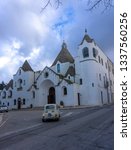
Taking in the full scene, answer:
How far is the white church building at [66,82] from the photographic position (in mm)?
63531

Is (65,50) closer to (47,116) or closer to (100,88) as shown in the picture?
(100,88)

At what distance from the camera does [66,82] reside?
63.7m

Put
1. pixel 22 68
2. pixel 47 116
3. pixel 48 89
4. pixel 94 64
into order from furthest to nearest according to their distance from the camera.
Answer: pixel 22 68 < pixel 48 89 < pixel 94 64 < pixel 47 116

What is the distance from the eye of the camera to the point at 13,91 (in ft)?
258

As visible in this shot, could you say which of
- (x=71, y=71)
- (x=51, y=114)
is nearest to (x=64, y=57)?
(x=71, y=71)

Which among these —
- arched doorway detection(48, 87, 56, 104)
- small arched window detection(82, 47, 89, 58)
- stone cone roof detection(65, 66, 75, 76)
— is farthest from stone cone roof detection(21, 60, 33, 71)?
small arched window detection(82, 47, 89, 58)

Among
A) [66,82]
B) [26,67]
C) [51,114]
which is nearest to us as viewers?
[51,114]

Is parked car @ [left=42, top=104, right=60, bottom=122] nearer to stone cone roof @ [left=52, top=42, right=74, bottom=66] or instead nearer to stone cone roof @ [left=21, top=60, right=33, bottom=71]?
stone cone roof @ [left=52, top=42, right=74, bottom=66]

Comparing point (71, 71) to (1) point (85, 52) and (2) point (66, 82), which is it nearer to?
(2) point (66, 82)

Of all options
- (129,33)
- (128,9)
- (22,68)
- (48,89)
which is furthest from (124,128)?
(22,68)

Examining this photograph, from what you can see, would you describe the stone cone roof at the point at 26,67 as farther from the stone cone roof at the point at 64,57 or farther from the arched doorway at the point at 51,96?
the arched doorway at the point at 51,96

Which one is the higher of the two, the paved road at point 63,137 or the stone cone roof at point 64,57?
the stone cone roof at point 64,57

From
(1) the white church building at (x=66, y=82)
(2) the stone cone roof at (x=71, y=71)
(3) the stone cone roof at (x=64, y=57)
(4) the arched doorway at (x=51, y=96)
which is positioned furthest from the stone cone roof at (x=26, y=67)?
(2) the stone cone roof at (x=71, y=71)

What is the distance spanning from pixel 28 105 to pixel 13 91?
9.28 meters
